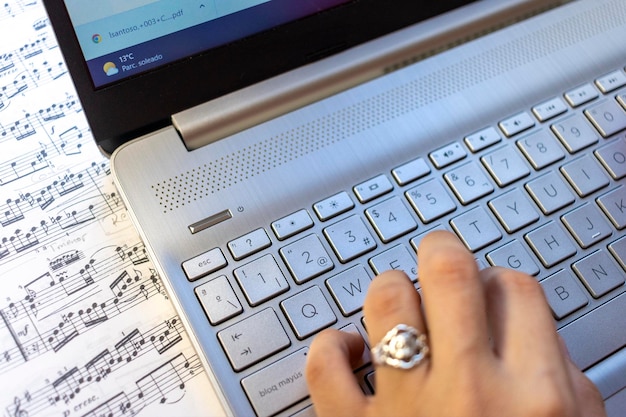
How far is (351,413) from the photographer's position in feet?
1.39

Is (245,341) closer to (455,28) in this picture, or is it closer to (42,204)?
(42,204)

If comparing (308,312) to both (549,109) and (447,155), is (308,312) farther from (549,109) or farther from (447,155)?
(549,109)

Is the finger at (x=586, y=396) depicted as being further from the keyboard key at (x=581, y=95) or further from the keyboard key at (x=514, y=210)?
the keyboard key at (x=581, y=95)

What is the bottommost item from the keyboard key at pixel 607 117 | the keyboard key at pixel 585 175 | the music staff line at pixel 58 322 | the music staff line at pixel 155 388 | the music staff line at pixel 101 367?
the keyboard key at pixel 585 175

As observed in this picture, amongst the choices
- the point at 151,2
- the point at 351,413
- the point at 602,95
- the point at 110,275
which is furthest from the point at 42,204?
the point at 602,95

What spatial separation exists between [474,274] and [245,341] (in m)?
0.18

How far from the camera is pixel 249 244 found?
52 cm

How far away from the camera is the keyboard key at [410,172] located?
0.56 meters

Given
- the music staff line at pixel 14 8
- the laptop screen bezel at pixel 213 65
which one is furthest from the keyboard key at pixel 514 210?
the music staff line at pixel 14 8

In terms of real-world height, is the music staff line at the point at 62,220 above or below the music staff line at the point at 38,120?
below

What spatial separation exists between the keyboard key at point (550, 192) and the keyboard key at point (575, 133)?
4 cm

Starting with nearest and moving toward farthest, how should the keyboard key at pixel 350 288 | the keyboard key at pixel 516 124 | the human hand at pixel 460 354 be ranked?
the human hand at pixel 460 354, the keyboard key at pixel 350 288, the keyboard key at pixel 516 124

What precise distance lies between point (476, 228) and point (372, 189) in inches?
3.7

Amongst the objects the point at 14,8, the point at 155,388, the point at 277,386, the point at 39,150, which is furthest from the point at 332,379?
the point at 14,8
